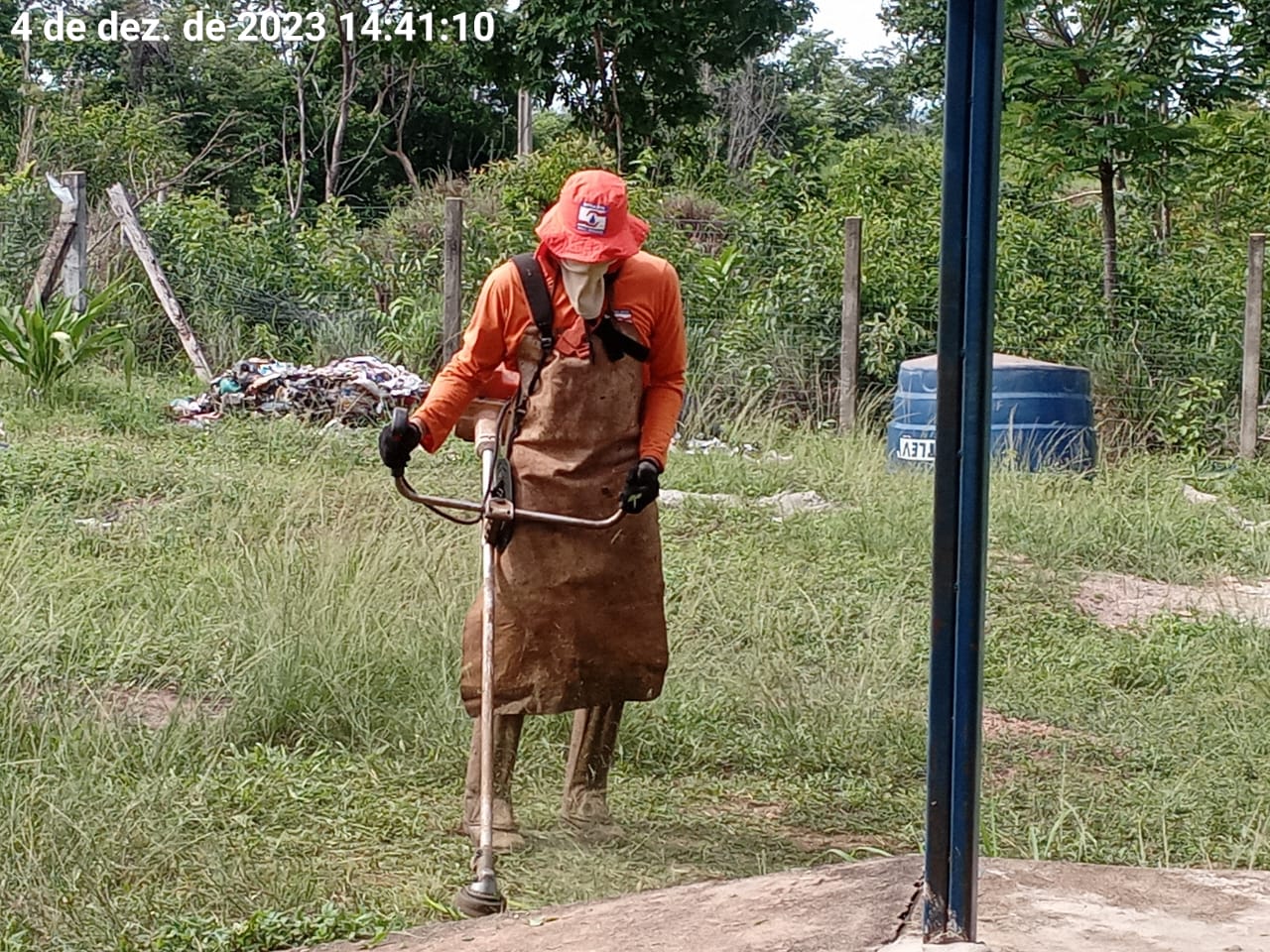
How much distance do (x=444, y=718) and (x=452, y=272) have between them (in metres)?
5.81

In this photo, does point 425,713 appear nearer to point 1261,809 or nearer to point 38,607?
point 38,607

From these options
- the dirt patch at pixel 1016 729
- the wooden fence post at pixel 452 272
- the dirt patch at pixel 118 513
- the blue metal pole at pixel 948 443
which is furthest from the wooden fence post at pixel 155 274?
the blue metal pole at pixel 948 443

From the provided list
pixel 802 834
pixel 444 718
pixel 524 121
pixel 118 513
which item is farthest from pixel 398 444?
pixel 524 121

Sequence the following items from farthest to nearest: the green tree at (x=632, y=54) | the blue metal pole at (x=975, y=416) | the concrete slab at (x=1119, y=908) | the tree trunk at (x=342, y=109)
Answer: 1. the tree trunk at (x=342, y=109)
2. the green tree at (x=632, y=54)
3. the concrete slab at (x=1119, y=908)
4. the blue metal pole at (x=975, y=416)

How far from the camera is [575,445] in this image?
159 inches

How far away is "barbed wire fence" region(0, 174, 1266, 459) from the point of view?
34.3 feet

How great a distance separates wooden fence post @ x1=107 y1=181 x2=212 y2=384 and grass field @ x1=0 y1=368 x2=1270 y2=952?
405 centimetres

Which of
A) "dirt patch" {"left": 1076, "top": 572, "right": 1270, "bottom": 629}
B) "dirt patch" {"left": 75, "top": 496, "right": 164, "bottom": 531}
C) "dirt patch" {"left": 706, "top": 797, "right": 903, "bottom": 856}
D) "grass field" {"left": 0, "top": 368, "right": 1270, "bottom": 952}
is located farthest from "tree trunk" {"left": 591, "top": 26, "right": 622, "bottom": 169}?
"dirt patch" {"left": 706, "top": 797, "right": 903, "bottom": 856}

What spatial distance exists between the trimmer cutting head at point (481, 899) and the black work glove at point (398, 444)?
98cm

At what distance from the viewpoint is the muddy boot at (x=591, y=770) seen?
4234 millimetres

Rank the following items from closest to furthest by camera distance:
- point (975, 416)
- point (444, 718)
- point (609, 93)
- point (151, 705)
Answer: point (975, 416) < point (444, 718) < point (151, 705) < point (609, 93)

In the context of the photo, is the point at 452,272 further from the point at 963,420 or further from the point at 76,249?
the point at 963,420

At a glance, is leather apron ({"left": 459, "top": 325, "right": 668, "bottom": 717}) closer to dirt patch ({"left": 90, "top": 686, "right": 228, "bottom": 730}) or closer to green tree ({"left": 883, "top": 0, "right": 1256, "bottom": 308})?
dirt patch ({"left": 90, "top": 686, "right": 228, "bottom": 730})

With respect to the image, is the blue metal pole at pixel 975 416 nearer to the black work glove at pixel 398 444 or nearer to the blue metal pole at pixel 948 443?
the blue metal pole at pixel 948 443
